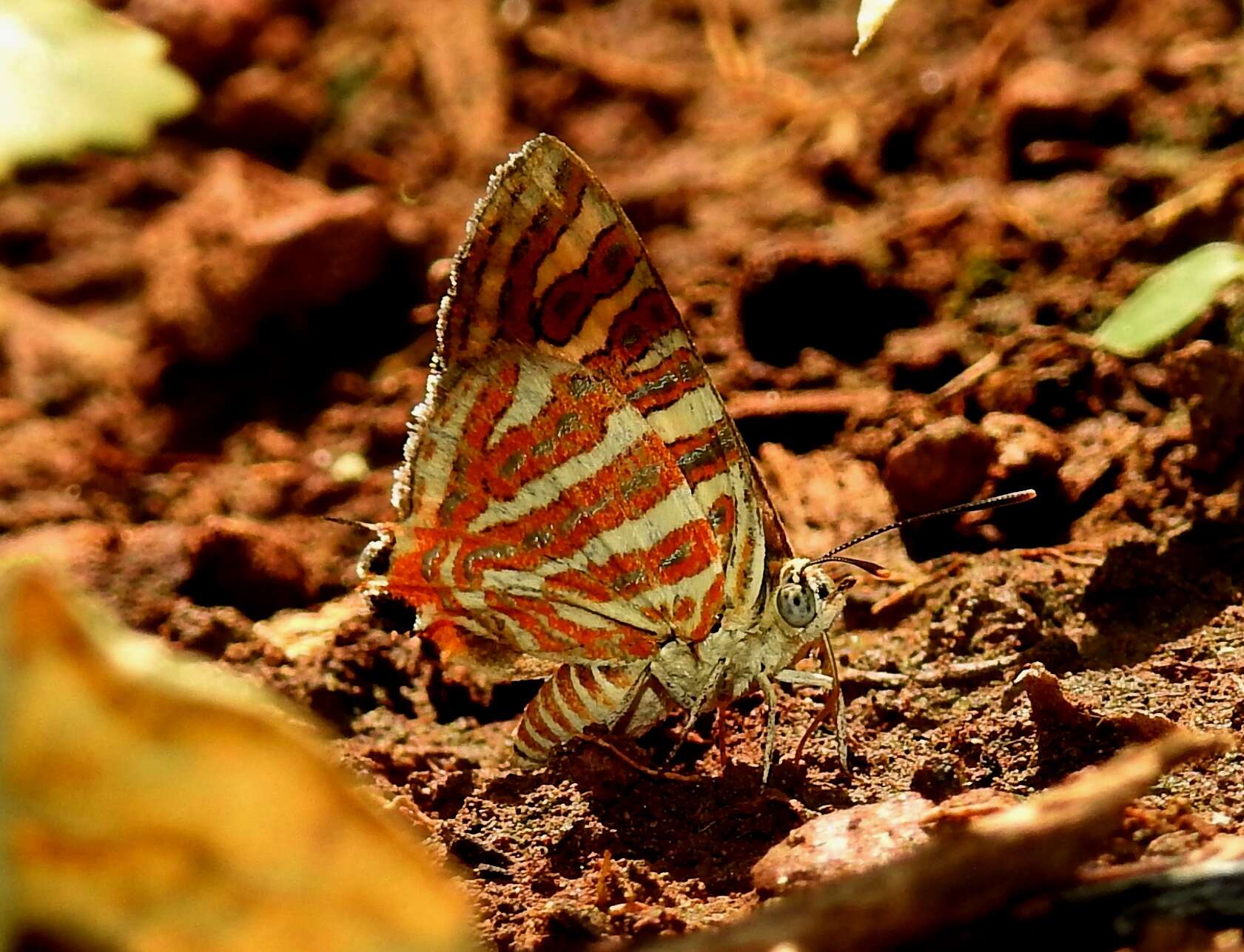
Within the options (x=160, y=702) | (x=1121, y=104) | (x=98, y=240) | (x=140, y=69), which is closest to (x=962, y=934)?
(x=160, y=702)

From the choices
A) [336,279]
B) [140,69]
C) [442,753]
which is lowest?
[442,753]

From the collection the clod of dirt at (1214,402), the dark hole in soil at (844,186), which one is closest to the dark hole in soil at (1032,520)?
the clod of dirt at (1214,402)

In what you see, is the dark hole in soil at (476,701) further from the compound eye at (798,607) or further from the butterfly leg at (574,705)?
the compound eye at (798,607)

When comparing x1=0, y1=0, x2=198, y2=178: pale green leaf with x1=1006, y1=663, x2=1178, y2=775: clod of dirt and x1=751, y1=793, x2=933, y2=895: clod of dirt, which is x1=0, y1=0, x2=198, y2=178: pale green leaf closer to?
x1=751, y1=793, x2=933, y2=895: clod of dirt

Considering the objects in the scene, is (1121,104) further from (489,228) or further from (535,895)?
(535,895)

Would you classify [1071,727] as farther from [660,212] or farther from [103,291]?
[103,291]

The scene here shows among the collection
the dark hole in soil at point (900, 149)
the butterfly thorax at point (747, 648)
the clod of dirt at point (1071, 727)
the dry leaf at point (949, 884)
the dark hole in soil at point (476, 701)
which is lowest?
the dry leaf at point (949, 884)
